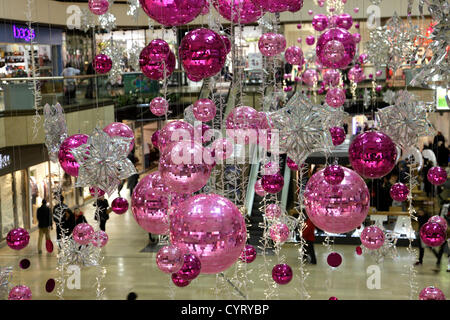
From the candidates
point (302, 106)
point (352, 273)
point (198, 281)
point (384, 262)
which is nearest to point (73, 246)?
point (198, 281)

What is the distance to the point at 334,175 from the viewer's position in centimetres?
282

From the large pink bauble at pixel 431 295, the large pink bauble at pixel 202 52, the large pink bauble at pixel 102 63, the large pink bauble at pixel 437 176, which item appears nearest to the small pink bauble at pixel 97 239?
the large pink bauble at pixel 102 63

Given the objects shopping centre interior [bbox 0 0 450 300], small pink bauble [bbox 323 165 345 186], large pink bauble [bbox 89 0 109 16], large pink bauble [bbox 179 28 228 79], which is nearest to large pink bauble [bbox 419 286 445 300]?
shopping centre interior [bbox 0 0 450 300]

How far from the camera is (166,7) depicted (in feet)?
7.65

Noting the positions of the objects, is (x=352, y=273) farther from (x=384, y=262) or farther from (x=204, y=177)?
(x=204, y=177)

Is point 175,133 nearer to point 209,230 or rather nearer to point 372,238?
point 209,230

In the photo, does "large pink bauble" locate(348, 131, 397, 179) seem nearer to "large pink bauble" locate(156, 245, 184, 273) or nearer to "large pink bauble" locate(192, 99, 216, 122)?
"large pink bauble" locate(192, 99, 216, 122)

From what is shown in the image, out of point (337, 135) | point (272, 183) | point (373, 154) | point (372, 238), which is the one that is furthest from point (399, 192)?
point (373, 154)

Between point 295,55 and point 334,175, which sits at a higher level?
point 295,55

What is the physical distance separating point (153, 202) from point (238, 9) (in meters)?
0.93

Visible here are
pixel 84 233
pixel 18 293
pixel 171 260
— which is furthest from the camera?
pixel 84 233

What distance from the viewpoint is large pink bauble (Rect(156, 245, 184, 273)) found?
2555 millimetres

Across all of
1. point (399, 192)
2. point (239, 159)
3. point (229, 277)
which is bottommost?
point (229, 277)
